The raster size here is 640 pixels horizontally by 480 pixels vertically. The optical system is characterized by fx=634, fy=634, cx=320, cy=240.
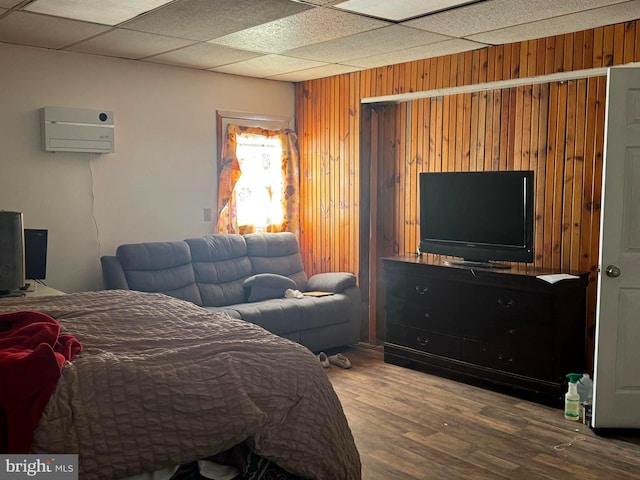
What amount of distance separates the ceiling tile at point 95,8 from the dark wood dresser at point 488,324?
2.65 meters

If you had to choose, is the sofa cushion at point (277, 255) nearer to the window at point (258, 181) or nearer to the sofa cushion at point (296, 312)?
the window at point (258, 181)

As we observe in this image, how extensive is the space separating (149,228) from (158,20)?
6.63ft

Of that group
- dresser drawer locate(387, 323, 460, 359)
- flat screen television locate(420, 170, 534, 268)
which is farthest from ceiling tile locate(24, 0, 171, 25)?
dresser drawer locate(387, 323, 460, 359)

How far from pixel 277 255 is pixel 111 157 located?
1.70 m

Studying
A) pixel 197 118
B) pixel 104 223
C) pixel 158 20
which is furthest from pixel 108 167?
pixel 158 20

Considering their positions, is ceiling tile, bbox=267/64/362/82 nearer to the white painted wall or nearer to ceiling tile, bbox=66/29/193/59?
the white painted wall

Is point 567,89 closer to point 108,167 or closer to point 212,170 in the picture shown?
point 212,170

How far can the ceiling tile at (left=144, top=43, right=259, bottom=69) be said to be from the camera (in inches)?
189

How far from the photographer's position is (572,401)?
3953 millimetres

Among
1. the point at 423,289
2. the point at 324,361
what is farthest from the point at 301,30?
the point at 324,361

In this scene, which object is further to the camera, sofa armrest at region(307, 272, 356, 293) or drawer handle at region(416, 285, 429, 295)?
sofa armrest at region(307, 272, 356, 293)

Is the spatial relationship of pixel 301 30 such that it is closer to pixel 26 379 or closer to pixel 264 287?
pixel 264 287

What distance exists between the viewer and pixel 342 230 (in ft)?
19.6

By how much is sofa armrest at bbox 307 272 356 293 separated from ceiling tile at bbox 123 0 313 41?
2.33 metres
